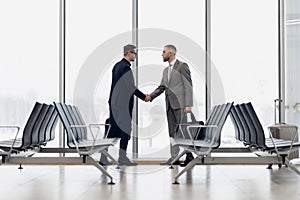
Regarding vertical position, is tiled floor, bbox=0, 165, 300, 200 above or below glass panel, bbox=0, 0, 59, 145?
below

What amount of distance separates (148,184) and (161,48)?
11.7 feet

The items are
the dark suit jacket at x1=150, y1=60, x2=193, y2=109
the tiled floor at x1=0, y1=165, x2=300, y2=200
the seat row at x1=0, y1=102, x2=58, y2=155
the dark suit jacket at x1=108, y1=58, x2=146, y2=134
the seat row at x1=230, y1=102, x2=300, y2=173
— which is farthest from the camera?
the dark suit jacket at x1=150, y1=60, x2=193, y2=109

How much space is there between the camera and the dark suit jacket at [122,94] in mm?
7254

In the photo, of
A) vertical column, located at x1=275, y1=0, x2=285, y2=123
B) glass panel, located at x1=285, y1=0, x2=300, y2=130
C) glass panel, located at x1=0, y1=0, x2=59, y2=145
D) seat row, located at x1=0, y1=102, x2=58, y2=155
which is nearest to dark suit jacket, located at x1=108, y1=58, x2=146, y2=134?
seat row, located at x1=0, y1=102, x2=58, y2=155

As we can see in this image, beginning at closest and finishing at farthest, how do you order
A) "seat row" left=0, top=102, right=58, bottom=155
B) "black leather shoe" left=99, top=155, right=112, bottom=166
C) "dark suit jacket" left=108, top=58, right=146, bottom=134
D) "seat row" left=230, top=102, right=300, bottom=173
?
"seat row" left=0, top=102, right=58, bottom=155 → "seat row" left=230, top=102, right=300, bottom=173 → "black leather shoe" left=99, top=155, right=112, bottom=166 → "dark suit jacket" left=108, top=58, right=146, bottom=134

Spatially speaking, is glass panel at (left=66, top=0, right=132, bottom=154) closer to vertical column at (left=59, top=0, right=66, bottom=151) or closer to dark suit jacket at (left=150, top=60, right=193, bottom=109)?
vertical column at (left=59, top=0, right=66, bottom=151)

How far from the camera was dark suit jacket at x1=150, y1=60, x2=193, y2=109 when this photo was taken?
7.37 m

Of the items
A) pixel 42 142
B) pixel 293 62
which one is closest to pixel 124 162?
pixel 42 142

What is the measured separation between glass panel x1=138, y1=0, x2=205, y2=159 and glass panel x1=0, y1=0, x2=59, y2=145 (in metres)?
1.37

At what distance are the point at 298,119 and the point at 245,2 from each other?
2012 millimetres

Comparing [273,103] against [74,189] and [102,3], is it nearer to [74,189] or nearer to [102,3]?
[102,3]

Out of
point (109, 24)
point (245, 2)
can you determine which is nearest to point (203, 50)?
point (245, 2)

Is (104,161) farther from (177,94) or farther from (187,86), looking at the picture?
(187,86)

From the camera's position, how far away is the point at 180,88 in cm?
744
